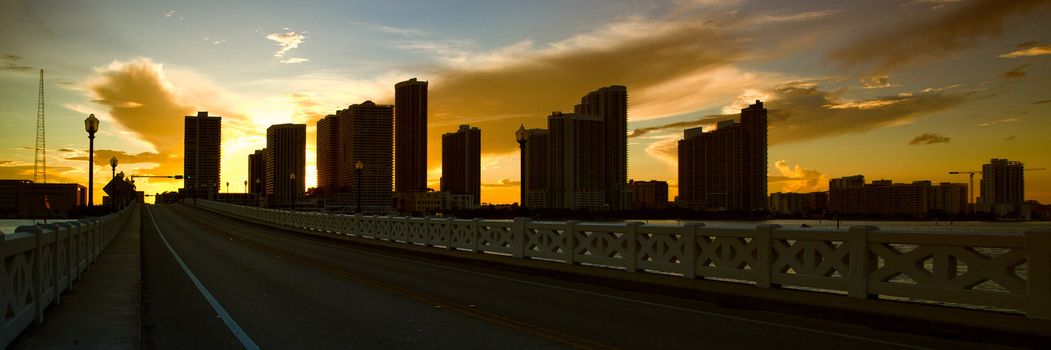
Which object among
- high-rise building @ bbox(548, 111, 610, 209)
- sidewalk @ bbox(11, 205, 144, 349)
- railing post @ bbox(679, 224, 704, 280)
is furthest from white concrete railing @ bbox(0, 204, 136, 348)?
high-rise building @ bbox(548, 111, 610, 209)

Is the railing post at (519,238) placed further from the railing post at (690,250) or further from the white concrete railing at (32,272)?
the white concrete railing at (32,272)

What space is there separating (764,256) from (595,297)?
3279 millimetres

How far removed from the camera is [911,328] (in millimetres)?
10320

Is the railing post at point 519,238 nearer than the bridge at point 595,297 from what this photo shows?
No

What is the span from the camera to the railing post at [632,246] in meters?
17.5

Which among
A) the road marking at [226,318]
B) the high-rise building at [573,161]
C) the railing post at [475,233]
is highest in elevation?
the high-rise building at [573,161]

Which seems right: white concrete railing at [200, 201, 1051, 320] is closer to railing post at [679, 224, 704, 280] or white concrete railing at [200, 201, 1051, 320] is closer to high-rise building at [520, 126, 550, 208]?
railing post at [679, 224, 704, 280]

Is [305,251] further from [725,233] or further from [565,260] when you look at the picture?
[725,233]

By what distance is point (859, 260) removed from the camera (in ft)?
39.8

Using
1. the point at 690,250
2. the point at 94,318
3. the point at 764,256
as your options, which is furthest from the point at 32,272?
the point at 764,256

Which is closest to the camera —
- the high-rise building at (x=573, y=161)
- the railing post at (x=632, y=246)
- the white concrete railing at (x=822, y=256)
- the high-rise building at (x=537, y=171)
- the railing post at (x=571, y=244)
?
the white concrete railing at (x=822, y=256)

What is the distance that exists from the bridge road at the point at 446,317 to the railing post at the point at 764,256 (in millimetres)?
1657

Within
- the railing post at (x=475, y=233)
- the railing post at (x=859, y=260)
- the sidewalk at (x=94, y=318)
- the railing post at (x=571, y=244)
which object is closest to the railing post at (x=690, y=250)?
the railing post at (x=859, y=260)

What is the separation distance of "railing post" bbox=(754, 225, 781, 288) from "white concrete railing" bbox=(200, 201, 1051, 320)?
0.02 meters
